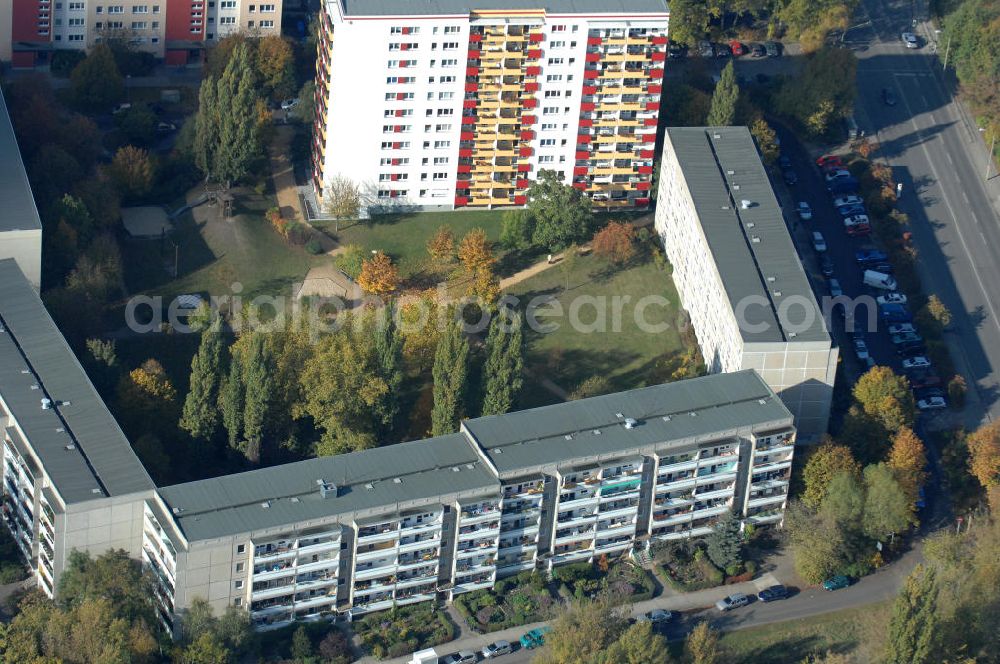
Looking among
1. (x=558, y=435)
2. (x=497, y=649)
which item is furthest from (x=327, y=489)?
(x=558, y=435)

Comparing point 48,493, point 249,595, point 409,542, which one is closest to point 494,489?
point 409,542

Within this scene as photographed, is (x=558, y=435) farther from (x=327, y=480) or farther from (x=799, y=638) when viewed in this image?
(x=799, y=638)

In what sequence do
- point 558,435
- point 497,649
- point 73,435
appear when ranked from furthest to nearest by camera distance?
1. point 558,435
2. point 73,435
3. point 497,649

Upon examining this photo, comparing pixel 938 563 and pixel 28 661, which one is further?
pixel 938 563

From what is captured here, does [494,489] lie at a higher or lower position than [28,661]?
higher

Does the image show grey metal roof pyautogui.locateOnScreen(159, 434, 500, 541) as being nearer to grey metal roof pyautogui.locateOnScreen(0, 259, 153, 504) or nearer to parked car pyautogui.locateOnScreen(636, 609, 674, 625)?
grey metal roof pyautogui.locateOnScreen(0, 259, 153, 504)

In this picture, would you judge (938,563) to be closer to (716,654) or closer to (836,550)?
(836,550)
